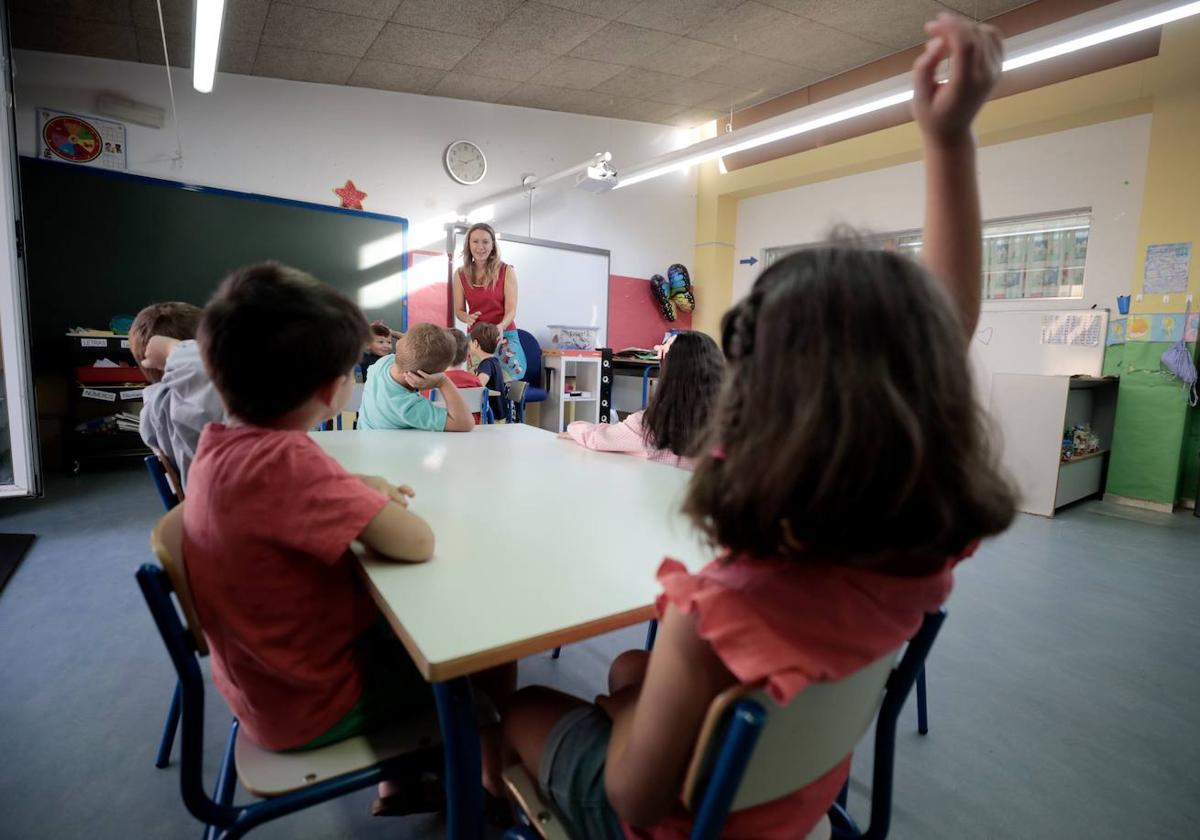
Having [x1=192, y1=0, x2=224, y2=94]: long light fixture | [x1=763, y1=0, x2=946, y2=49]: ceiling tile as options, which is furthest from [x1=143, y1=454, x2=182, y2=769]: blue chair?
[x1=763, y1=0, x2=946, y2=49]: ceiling tile

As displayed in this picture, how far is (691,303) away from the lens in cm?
649

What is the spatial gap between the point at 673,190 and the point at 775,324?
6476mm

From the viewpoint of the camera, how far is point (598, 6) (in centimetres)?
362

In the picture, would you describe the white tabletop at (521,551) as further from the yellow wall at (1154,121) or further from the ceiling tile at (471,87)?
the ceiling tile at (471,87)

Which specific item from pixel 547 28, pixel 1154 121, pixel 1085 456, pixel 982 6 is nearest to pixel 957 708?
pixel 1085 456

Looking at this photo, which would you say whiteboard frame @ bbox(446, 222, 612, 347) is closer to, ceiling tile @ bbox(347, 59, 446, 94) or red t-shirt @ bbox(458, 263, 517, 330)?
red t-shirt @ bbox(458, 263, 517, 330)

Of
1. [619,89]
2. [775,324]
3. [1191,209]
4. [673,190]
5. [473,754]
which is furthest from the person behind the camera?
[673,190]

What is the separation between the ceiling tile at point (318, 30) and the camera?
11.6 feet

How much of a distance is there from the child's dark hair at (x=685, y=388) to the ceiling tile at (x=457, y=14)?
305 cm

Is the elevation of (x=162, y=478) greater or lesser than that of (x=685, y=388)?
lesser

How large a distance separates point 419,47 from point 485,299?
1692mm

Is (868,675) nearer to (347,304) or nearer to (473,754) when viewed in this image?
(473,754)

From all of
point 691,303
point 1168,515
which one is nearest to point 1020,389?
point 1168,515

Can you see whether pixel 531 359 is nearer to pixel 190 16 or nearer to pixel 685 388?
pixel 190 16
